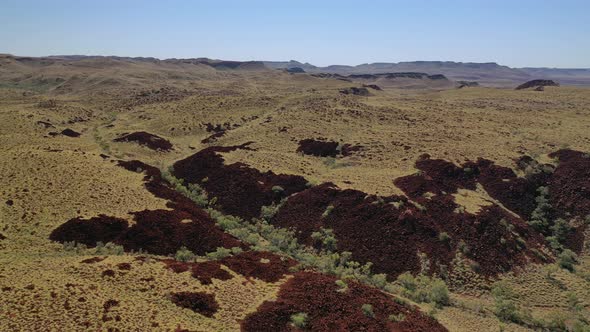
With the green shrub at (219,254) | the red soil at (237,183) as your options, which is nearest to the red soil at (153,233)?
the green shrub at (219,254)

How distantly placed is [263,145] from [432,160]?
25.6 meters

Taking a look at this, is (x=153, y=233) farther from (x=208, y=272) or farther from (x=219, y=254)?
(x=208, y=272)

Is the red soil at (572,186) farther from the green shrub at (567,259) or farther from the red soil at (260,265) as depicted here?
the red soil at (260,265)

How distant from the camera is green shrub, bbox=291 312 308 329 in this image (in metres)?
24.7

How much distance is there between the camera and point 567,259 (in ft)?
131

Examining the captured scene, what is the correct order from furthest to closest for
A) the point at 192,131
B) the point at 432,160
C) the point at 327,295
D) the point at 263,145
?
the point at 192,131
the point at 263,145
the point at 432,160
the point at 327,295

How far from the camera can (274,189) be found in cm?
5028

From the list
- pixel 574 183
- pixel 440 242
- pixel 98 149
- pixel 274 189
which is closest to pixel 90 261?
pixel 274 189

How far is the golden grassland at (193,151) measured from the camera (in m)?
24.7

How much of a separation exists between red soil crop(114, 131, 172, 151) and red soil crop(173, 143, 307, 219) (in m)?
10.4

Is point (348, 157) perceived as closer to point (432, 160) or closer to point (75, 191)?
point (432, 160)

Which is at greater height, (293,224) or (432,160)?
(432,160)

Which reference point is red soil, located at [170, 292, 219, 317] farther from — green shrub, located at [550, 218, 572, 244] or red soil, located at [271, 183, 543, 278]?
green shrub, located at [550, 218, 572, 244]

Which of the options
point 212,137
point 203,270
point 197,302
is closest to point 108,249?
point 203,270
